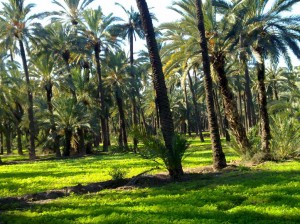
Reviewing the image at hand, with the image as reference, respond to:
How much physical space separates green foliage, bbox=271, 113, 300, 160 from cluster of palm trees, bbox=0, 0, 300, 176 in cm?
56

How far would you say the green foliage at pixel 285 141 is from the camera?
1748 centimetres

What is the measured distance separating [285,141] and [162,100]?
7315mm

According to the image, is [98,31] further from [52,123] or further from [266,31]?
[266,31]

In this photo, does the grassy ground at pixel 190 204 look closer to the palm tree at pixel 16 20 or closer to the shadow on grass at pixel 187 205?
the shadow on grass at pixel 187 205

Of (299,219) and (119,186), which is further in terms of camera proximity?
(119,186)

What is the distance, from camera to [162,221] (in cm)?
735

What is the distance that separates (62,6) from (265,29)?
82.0 ft

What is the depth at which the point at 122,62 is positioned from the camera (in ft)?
141

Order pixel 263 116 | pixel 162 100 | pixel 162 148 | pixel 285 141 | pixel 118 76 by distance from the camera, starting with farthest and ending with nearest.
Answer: pixel 118 76 < pixel 263 116 < pixel 285 141 < pixel 162 100 < pixel 162 148

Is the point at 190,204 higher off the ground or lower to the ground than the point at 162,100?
lower

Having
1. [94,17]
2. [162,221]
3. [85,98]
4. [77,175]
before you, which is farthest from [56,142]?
[162,221]

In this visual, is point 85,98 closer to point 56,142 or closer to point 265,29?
point 56,142

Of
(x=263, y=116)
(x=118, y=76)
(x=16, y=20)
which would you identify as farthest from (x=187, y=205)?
(x=118, y=76)

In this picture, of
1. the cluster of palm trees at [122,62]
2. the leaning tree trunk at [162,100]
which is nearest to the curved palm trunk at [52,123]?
the cluster of palm trees at [122,62]
